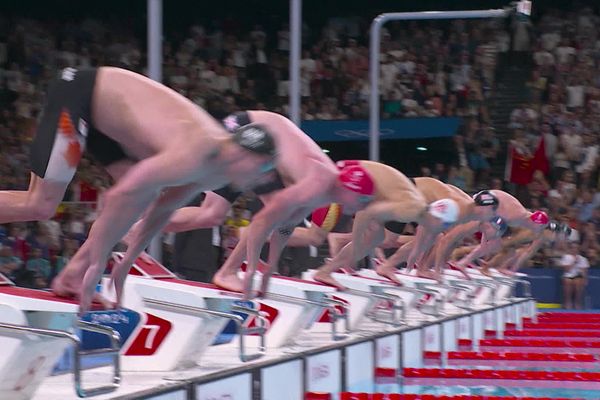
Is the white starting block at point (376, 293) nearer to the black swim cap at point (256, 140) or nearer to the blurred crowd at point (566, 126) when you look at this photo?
the black swim cap at point (256, 140)

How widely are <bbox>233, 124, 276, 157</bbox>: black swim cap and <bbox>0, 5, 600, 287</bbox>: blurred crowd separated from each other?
523 inches

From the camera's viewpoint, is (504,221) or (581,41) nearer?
(504,221)

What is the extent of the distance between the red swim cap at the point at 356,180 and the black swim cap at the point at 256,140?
2447 mm

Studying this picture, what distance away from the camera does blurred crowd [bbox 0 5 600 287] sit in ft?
63.1

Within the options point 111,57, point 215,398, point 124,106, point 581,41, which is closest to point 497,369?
point 215,398

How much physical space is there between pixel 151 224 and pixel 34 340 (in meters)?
1.08

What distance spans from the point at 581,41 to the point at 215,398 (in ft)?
58.6

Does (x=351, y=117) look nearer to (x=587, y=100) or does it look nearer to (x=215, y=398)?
(x=587, y=100)

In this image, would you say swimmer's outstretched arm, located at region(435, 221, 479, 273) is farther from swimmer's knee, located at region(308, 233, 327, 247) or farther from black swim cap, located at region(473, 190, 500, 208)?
swimmer's knee, located at region(308, 233, 327, 247)

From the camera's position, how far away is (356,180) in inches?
280

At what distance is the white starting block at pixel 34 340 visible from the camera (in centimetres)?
404

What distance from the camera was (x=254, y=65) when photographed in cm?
2103

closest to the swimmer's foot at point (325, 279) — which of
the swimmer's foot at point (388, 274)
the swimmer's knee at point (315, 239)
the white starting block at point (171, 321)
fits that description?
the swimmer's knee at point (315, 239)

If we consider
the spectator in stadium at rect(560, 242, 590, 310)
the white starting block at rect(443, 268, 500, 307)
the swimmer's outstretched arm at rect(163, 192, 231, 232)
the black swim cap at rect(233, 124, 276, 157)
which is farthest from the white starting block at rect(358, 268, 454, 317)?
the spectator in stadium at rect(560, 242, 590, 310)
